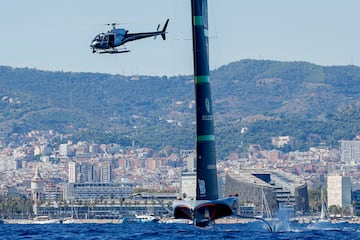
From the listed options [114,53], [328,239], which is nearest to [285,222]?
[328,239]

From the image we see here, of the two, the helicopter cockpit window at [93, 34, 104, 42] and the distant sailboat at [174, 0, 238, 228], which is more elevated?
the helicopter cockpit window at [93, 34, 104, 42]

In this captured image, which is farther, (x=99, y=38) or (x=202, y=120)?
(x=202, y=120)

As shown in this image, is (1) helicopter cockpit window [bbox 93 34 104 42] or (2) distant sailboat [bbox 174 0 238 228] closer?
(1) helicopter cockpit window [bbox 93 34 104 42]

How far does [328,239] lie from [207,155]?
5.52 metres

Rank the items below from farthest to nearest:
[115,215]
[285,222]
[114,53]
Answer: [115,215] → [285,222] → [114,53]

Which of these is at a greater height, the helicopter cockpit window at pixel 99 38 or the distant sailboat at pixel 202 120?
the helicopter cockpit window at pixel 99 38

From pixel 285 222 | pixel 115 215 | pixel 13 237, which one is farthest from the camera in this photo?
pixel 115 215

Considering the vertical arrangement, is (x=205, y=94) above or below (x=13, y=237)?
above

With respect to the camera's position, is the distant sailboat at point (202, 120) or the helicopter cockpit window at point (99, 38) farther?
the distant sailboat at point (202, 120)

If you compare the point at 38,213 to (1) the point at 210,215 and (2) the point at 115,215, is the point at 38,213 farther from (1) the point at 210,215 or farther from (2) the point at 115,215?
(1) the point at 210,215

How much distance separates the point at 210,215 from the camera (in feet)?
186

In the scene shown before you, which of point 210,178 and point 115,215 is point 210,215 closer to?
point 210,178

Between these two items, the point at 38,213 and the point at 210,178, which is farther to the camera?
the point at 38,213

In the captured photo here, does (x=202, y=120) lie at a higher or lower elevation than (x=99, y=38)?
lower
